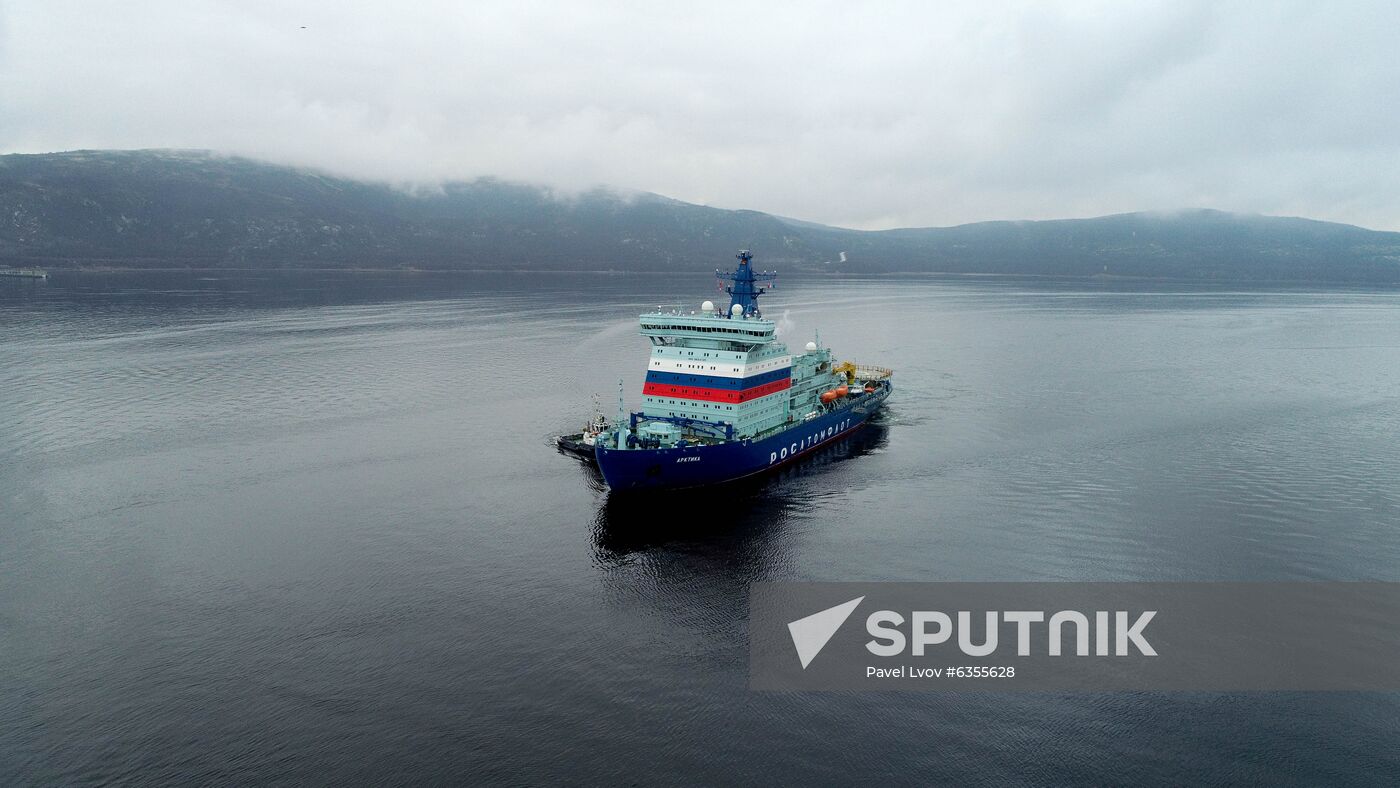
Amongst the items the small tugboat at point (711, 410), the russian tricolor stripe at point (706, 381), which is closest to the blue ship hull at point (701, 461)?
the small tugboat at point (711, 410)

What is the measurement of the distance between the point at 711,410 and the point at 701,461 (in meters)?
4.93

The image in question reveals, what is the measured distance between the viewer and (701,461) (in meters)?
47.7

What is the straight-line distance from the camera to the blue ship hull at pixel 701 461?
45.4 metres

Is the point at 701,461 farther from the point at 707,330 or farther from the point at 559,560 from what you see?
the point at 559,560

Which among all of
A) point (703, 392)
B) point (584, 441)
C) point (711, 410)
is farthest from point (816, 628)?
point (584, 441)

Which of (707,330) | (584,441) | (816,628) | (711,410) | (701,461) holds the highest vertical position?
(707,330)

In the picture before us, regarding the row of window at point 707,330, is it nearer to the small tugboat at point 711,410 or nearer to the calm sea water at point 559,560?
the small tugboat at point 711,410

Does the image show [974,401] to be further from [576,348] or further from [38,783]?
[38,783]

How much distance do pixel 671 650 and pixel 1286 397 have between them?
79.1 meters

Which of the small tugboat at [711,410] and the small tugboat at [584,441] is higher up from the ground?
the small tugboat at [711,410]

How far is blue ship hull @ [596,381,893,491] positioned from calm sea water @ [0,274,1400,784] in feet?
5.20

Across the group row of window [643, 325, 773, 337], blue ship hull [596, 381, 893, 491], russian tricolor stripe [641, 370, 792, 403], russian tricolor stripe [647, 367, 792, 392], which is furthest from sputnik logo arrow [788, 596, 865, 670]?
row of window [643, 325, 773, 337]

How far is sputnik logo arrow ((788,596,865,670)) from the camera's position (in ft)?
96.0

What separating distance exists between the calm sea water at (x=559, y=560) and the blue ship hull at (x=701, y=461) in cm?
158
